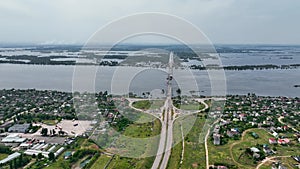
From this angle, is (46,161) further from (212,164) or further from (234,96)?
(234,96)

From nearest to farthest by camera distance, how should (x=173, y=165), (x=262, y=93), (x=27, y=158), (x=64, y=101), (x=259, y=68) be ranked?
1. (x=173, y=165)
2. (x=27, y=158)
3. (x=64, y=101)
4. (x=262, y=93)
5. (x=259, y=68)

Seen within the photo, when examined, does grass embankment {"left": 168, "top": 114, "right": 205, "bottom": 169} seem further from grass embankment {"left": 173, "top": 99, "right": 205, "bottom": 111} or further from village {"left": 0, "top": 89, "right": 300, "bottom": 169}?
grass embankment {"left": 173, "top": 99, "right": 205, "bottom": 111}

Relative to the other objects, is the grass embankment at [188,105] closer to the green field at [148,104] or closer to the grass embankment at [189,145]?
the green field at [148,104]

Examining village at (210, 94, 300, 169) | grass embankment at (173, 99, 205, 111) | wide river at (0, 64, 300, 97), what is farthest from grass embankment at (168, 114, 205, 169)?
wide river at (0, 64, 300, 97)

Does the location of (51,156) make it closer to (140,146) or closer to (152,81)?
(140,146)

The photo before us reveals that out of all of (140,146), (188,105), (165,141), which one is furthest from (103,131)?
(188,105)

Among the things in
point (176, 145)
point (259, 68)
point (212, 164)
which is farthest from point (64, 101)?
point (259, 68)

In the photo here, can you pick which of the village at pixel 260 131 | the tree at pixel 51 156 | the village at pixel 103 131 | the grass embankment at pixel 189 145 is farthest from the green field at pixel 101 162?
the village at pixel 260 131
